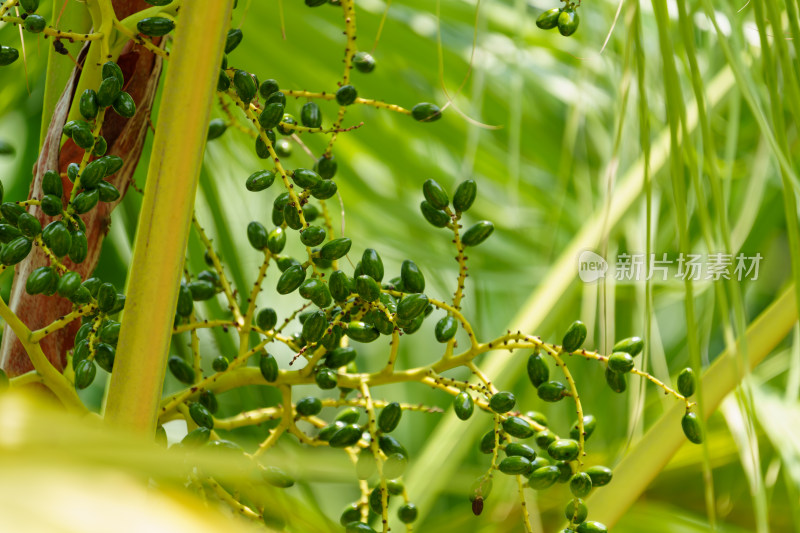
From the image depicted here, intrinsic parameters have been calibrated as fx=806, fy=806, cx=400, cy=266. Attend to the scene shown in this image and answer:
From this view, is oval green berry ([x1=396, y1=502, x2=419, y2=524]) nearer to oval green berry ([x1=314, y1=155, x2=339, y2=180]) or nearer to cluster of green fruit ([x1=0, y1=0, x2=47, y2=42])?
oval green berry ([x1=314, y1=155, x2=339, y2=180])

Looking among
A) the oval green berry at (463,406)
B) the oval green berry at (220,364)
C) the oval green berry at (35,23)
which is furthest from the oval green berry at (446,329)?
the oval green berry at (35,23)

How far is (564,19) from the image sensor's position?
452 millimetres

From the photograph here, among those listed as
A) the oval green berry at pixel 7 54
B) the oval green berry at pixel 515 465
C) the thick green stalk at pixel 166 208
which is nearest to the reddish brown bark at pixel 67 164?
the oval green berry at pixel 7 54

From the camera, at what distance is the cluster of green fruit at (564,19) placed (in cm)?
45

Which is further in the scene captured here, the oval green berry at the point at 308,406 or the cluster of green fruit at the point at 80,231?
the oval green berry at the point at 308,406

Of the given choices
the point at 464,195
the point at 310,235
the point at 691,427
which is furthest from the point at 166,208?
the point at 691,427

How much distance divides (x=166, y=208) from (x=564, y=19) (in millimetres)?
249

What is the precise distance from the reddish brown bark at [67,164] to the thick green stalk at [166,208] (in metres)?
0.14

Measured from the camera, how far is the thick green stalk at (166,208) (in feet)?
1.11

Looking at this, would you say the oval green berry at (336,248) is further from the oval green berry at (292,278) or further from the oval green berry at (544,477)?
the oval green berry at (544,477)

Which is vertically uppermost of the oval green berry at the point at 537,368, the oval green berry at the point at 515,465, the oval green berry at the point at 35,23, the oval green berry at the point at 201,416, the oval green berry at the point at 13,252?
the oval green berry at the point at 35,23

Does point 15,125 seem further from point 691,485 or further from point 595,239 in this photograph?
point 691,485

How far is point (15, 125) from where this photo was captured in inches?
39.1

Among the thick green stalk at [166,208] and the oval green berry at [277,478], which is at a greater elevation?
the thick green stalk at [166,208]
